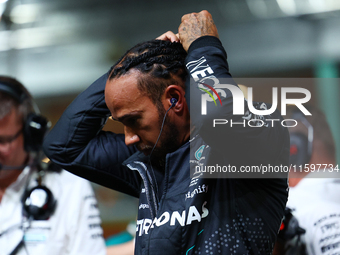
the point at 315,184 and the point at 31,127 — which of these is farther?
the point at 31,127

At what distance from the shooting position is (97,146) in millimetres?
1219

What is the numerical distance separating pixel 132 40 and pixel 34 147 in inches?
73.6

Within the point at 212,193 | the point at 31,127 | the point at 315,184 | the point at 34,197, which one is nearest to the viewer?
the point at 212,193

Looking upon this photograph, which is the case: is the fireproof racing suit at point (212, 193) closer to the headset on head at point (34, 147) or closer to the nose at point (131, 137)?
the nose at point (131, 137)

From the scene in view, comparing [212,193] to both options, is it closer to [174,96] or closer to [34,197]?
[174,96]

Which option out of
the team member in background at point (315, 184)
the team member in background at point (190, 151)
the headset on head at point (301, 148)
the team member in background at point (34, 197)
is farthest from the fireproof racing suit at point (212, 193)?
the headset on head at point (301, 148)

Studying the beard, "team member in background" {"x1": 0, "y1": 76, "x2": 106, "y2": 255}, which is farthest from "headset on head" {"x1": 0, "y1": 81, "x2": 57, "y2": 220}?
the beard

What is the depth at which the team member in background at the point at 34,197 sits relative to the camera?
1808mm

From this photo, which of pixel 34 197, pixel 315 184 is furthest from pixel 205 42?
pixel 34 197

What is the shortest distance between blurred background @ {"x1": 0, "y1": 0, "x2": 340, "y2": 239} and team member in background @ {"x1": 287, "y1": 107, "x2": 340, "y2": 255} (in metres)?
1.00

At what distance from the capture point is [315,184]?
176cm

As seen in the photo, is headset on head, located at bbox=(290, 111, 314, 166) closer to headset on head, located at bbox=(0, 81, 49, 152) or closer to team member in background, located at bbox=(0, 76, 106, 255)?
team member in background, located at bbox=(0, 76, 106, 255)

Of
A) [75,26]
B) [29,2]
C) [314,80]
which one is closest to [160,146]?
[314,80]

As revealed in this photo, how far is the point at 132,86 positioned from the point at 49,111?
289 centimetres
